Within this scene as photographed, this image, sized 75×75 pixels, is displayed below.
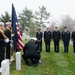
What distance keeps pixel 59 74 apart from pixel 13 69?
231cm

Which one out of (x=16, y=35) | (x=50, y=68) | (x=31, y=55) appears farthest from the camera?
(x=16, y=35)

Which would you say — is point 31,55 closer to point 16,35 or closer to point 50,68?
point 50,68

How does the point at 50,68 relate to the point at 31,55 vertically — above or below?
below

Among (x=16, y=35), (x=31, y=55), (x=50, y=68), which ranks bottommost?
(x=50, y=68)

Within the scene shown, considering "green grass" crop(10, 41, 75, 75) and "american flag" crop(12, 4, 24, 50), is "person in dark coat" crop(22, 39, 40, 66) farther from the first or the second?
"american flag" crop(12, 4, 24, 50)

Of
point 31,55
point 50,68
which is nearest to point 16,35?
point 31,55

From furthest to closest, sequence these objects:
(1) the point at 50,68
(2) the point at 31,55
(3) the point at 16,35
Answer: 1. (3) the point at 16,35
2. (2) the point at 31,55
3. (1) the point at 50,68

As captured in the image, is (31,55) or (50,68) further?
(31,55)

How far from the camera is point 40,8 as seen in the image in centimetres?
8150

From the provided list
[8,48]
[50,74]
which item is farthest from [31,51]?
[50,74]

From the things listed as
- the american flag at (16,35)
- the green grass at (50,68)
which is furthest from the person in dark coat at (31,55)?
the american flag at (16,35)

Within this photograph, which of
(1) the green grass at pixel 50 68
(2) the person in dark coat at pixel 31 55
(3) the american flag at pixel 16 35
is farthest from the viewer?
(3) the american flag at pixel 16 35

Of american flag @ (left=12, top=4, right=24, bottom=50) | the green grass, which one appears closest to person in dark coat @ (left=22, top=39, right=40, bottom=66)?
the green grass

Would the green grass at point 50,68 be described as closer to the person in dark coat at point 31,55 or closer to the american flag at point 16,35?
the person in dark coat at point 31,55
